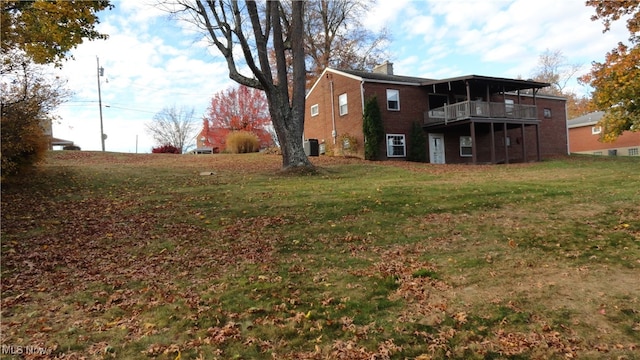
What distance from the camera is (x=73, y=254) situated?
22.2 ft

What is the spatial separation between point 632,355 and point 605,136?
13563 millimetres

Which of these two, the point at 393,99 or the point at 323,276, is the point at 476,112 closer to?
the point at 393,99

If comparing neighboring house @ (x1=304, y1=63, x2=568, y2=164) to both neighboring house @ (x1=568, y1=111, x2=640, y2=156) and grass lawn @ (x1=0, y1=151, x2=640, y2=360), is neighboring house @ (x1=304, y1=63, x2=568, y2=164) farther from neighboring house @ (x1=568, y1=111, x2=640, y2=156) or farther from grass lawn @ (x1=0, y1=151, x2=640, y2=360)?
neighboring house @ (x1=568, y1=111, x2=640, y2=156)

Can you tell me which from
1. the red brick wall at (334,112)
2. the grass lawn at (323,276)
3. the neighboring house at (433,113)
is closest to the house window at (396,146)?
the neighboring house at (433,113)

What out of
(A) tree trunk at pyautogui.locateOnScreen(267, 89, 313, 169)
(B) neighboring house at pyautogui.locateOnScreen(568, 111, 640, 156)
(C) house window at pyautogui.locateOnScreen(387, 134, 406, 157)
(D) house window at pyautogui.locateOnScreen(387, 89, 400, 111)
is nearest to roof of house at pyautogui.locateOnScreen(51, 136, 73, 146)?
(D) house window at pyautogui.locateOnScreen(387, 89, 400, 111)

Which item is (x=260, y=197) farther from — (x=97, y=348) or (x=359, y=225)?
(x=97, y=348)

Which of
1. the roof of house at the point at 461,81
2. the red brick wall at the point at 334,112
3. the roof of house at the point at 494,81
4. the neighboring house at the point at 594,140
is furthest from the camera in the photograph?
the neighboring house at the point at 594,140

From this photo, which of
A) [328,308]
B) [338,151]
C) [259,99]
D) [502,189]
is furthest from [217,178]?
[259,99]

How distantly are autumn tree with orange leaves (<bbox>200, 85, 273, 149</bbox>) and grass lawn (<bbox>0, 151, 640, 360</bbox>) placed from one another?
125 ft

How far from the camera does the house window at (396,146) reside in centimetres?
2473

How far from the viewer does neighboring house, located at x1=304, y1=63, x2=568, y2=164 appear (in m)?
24.2

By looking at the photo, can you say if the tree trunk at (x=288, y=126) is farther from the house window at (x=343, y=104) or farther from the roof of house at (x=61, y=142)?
the roof of house at (x=61, y=142)

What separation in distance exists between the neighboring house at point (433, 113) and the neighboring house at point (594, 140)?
652 inches

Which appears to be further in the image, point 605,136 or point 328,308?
point 605,136
